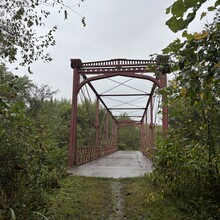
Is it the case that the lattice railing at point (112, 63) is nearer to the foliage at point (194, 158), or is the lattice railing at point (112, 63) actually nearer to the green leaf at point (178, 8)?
the foliage at point (194, 158)

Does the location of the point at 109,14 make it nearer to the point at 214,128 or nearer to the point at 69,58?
the point at 214,128

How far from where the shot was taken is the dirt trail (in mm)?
3475

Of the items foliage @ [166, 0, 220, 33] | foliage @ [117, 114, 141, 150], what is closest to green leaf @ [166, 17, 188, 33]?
foliage @ [166, 0, 220, 33]

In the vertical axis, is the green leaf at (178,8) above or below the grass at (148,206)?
above

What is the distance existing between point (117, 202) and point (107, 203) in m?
0.18

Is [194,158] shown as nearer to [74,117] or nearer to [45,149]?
[45,149]

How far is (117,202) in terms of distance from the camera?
13.8ft

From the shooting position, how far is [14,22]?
12.9 feet

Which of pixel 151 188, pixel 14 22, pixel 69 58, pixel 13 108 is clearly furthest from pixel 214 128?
pixel 69 58

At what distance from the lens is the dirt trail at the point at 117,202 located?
347cm

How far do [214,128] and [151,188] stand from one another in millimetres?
1870

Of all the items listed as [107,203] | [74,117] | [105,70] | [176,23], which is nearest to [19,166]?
[107,203]

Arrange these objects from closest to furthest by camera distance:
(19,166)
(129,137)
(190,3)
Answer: (190,3) → (19,166) → (129,137)

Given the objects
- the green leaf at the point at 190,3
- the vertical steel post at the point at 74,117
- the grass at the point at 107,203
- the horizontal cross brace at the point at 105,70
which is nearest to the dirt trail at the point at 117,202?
the grass at the point at 107,203
